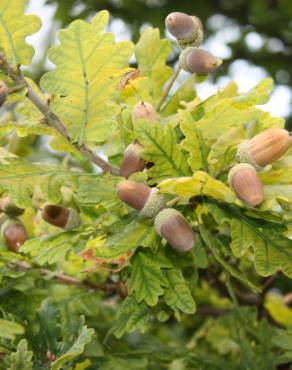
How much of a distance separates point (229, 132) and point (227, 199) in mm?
353

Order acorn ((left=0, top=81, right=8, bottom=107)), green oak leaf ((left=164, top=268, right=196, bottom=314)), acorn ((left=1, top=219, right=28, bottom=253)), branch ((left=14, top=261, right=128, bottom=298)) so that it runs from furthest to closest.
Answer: branch ((left=14, top=261, right=128, bottom=298)) < acorn ((left=1, top=219, right=28, bottom=253)) < green oak leaf ((left=164, top=268, right=196, bottom=314)) < acorn ((left=0, top=81, right=8, bottom=107))

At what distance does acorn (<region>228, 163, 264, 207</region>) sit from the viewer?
Answer: 4.17 feet

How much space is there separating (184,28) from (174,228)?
0.48 metres

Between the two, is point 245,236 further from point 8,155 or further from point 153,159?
point 8,155

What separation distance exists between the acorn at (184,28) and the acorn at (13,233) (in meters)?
0.60

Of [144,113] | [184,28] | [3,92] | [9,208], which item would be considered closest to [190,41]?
[184,28]

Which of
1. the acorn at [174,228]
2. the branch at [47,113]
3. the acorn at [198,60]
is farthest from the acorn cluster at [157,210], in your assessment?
the acorn at [198,60]

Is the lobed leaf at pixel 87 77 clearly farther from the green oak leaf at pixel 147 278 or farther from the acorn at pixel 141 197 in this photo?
the green oak leaf at pixel 147 278

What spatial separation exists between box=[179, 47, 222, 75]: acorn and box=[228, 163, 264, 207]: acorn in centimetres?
36

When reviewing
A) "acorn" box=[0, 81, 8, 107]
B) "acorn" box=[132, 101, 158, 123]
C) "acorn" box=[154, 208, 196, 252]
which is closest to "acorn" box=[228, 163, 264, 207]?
"acorn" box=[154, 208, 196, 252]

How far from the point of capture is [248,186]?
4.17 feet

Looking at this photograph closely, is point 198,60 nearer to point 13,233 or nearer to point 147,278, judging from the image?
point 147,278

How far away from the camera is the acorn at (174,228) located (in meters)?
1.36

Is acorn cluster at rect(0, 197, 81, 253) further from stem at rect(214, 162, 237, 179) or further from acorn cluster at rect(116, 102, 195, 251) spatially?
stem at rect(214, 162, 237, 179)
